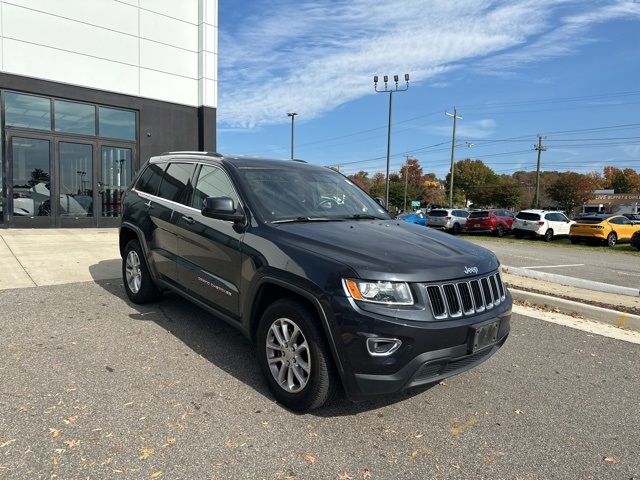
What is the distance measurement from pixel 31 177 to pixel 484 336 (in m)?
14.7

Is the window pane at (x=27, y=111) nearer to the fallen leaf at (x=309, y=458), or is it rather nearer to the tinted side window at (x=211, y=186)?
the tinted side window at (x=211, y=186)

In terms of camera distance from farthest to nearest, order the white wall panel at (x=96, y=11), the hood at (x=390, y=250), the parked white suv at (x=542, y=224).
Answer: the parked white suv at (x=542, y=224)
the white wall panel at (x=96, y=11)
the hood at (x=390, y=250)

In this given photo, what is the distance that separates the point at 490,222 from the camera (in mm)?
26344

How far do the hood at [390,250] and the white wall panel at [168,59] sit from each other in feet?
47.3

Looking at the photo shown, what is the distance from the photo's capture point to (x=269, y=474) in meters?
2.59

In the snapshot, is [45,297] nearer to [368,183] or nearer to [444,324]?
[444,324]

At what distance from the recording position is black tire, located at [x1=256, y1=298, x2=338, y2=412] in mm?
3025

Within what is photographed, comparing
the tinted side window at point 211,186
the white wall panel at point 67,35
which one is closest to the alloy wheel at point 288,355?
the tinted side window at point 211,186

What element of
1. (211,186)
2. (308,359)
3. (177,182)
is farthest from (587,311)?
(177,182)

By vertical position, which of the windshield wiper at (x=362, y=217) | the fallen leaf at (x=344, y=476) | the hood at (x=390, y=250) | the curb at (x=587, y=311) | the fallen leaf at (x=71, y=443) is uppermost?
the windshield wiper at (x=362, y=217)

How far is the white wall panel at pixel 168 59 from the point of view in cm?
1566

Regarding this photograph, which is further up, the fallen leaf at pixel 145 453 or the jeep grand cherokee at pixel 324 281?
the jeep grand cherokee at pixel 324 281

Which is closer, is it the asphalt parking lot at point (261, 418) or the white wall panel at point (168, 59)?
the asphalt parking lot at point (261, 418)

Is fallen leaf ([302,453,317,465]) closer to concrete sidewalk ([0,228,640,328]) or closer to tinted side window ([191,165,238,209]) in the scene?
tinted side window ([191,165,238,209])
